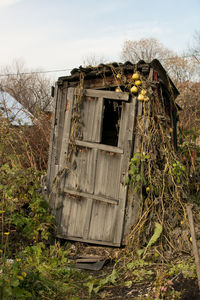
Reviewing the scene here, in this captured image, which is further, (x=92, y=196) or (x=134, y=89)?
(x=92, y=196)

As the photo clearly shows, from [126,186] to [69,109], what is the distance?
1712 mm

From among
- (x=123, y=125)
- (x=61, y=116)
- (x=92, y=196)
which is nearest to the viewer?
(x=123, y=125)

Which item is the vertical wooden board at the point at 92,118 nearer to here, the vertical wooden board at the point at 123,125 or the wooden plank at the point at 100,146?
the wooden plank at the point at 100,146

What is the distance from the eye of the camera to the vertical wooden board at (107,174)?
17.8 feet

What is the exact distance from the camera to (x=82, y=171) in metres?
5.62

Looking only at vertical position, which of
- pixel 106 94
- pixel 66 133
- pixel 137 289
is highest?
pixel 106 94

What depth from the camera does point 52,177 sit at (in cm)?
586

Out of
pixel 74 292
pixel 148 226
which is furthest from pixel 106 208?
pixel 74 292

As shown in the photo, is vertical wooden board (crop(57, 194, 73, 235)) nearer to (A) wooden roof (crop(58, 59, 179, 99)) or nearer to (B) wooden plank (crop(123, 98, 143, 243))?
(B) wooden plank (crop(123, 98, 143, 243))

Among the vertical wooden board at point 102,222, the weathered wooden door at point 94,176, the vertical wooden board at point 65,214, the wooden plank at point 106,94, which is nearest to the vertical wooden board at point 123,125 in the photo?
the weathered wooden door at point 94,176

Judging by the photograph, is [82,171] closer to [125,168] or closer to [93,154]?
[93,154]

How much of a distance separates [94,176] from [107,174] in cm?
24

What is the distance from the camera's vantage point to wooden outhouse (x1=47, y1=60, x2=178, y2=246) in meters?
5.37

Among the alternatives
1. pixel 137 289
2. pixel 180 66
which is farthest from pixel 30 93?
pixel 137 289
